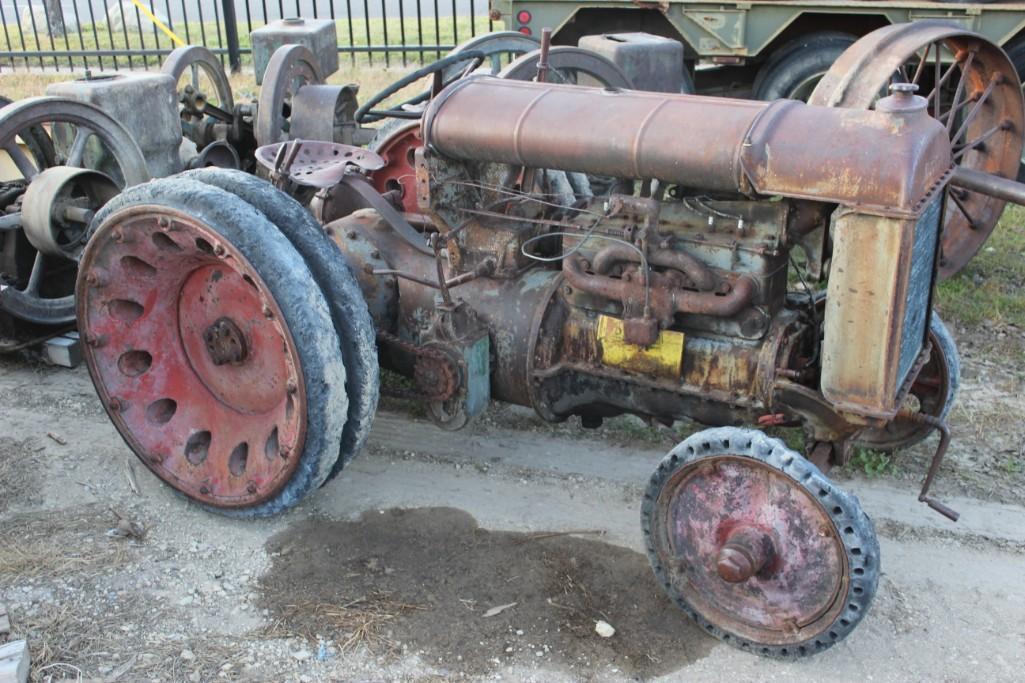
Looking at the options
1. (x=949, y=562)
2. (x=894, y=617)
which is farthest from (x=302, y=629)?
(x=949, y=562)

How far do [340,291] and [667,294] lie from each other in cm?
99

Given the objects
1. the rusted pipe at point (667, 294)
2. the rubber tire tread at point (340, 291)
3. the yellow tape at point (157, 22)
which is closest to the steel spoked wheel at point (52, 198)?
the rubber tire tread at point (340, 291)

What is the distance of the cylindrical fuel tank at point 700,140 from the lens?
273 cm

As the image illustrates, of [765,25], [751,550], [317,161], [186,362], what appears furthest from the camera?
[765,25]

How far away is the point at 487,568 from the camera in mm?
3355

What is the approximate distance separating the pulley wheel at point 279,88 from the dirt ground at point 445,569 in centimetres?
175

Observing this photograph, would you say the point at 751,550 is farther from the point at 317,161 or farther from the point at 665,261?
the point at 317,161

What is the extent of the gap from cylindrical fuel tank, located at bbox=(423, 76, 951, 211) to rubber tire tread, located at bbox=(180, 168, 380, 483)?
1.62ft

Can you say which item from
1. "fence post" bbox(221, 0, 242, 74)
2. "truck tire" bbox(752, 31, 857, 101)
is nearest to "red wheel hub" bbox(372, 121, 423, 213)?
"truck tire" bbox(752, 31, 857, 101)

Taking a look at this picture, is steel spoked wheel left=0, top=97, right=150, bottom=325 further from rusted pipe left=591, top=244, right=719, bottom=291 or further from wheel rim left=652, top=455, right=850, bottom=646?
wheel rim left=652, top=455, right=850, bottom=646

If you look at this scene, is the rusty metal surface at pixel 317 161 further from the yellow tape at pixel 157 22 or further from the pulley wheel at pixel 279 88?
the yellow tape at pixel 157 22

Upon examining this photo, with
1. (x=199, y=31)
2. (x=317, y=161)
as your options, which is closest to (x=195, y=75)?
(x=317, y=161)

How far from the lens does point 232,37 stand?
10.5 m

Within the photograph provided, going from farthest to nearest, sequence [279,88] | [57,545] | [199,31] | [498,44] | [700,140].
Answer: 1. [199,31]
2. [279,88]
3. [498,44]
4. [57,545]
5. [700,140]
